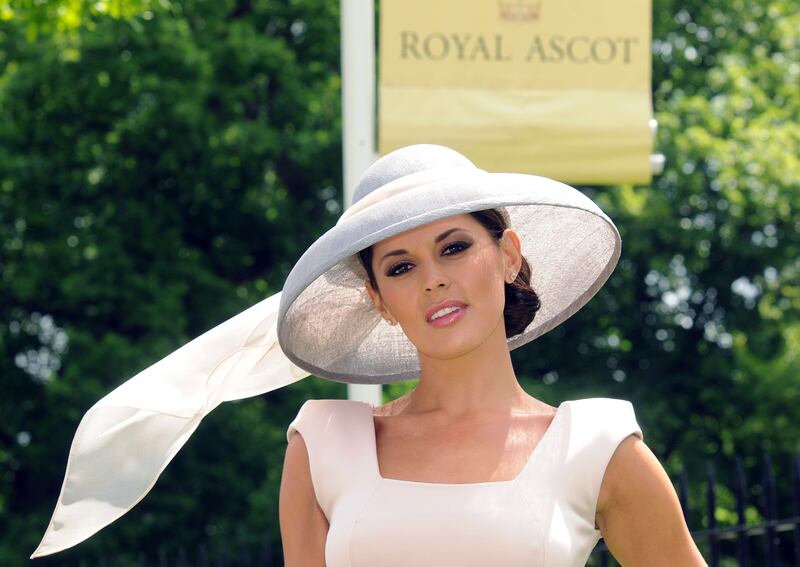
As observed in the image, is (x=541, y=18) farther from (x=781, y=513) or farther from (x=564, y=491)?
(x=781, y=513)

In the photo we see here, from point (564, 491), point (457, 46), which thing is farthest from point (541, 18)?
point (564, 491)

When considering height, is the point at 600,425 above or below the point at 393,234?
below

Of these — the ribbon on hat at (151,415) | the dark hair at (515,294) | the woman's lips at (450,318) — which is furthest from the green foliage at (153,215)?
the woman's lips at (450,318)

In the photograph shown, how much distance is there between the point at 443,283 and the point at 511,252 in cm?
20

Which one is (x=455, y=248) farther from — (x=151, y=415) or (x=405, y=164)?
(x=151, y=415)

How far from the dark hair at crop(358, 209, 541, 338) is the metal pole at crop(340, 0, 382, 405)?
235 centimetres

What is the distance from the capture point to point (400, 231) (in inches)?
90.1

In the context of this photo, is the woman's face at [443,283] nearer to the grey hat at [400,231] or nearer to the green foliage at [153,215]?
the grey hat at [400,231]

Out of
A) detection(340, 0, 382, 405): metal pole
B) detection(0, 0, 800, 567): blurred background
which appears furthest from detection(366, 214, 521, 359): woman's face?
detection(0, 0, 800, 567): blurred background

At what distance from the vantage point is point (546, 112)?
508 cm

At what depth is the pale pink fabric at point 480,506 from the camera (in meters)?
2.29

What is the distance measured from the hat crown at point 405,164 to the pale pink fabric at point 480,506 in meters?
0.45

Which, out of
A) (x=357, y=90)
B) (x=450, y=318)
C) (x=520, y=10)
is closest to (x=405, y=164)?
(x=450, y=318)

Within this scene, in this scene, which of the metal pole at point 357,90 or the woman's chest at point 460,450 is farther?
the metal pole at point 357,90
